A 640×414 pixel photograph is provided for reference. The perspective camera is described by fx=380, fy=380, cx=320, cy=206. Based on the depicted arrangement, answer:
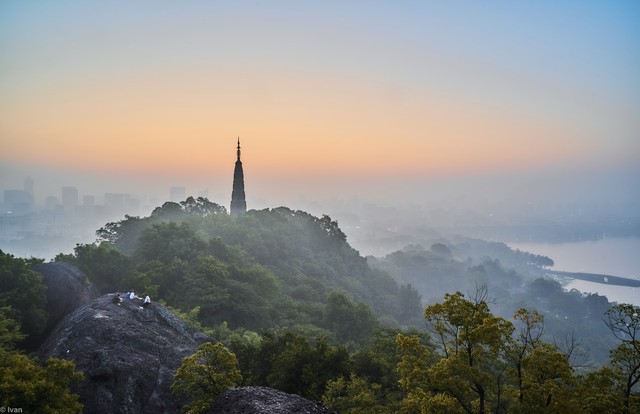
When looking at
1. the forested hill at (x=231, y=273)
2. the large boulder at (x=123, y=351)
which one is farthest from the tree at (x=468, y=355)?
the forested hill at (x=231, y=273)

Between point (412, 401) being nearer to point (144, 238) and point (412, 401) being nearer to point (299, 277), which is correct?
point (144, 238)

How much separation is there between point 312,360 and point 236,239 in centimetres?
2675

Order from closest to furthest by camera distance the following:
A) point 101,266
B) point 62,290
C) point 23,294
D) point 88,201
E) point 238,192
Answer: point 23,294 < point 62,290 < point 101,266 < point 238,192 < point 88,201

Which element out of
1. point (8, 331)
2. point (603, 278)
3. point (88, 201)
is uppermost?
point (88, 201)

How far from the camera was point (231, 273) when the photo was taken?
94.5 feet

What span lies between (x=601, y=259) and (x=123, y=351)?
17209 centimetres

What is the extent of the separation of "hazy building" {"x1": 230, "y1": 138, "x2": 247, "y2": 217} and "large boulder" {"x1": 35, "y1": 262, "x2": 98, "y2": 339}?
96.2 ft

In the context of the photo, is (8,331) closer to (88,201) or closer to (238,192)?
(238,192)

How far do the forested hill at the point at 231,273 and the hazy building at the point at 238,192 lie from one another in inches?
80.1

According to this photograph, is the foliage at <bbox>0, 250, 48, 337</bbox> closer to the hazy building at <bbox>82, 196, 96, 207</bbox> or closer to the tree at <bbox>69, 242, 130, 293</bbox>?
the tree at <bbox>69, 242, 130, 293</bbox>

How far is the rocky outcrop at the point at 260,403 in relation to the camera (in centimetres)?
1004

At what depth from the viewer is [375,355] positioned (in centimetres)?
1609

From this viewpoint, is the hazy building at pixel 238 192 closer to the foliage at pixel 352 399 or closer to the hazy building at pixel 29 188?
the foliage at pixel 352 399

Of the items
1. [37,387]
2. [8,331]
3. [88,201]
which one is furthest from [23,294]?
[88,201]
